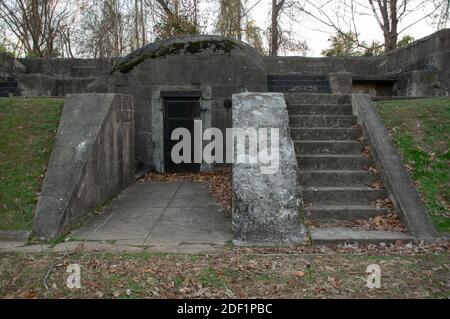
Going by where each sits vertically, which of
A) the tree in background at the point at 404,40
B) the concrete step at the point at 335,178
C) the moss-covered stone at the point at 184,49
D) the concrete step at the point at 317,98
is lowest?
the concrete step at the point at 335,178

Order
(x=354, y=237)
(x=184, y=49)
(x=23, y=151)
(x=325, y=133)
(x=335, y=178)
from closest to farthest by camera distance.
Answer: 1. (x=354, y=237)
2. (x=335, y=178)
3. (x=23, y=151)
4. (x=325, y=133)
5. (x=184, y=49)

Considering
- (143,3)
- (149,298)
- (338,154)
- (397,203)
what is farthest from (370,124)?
(143,3)

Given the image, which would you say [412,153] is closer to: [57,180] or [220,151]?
[220,151]

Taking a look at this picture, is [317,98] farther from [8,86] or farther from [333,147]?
[8,86]

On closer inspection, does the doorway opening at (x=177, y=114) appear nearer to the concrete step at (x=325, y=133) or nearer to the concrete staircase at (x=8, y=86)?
the concrete step at (x=325, y=133)

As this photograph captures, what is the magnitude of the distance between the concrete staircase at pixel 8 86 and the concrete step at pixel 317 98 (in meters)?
8.03

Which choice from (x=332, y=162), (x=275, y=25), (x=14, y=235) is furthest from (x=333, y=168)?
(x=275, y=25)

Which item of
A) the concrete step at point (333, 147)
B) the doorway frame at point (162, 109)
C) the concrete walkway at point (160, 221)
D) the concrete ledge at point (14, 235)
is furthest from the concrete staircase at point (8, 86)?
the concrete step at point (333, 147)

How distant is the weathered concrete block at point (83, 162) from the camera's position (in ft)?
17.3

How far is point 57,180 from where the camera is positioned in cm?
558

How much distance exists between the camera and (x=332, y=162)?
6215 millimetres

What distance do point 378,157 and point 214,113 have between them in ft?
15.6

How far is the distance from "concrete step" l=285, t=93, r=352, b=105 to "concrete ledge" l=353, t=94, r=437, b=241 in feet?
1.25

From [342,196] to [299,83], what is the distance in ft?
22.1
